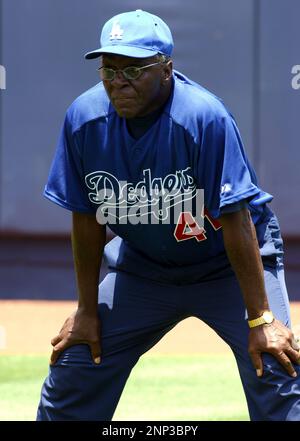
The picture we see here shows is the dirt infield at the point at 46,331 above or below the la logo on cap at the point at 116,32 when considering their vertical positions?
below

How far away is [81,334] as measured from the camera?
4.13 meters

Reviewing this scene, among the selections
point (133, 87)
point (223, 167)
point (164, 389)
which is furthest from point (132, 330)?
point (164, 389)

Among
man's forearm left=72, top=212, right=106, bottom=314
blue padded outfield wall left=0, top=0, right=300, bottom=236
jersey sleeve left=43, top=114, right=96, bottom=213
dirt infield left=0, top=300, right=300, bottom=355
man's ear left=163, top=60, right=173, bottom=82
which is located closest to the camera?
man's ear left=163, top=60, right=173, bottom=82

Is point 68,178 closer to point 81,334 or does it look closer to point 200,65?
point 81,334

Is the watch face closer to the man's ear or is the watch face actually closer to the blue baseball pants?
the blue baseball pants

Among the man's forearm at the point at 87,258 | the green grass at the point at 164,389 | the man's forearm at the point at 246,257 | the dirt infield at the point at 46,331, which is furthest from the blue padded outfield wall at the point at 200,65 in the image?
the man's forearm at the point at 246,257

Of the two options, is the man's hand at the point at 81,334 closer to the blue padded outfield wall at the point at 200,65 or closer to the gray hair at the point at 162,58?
the gray hair at the point at 162,58

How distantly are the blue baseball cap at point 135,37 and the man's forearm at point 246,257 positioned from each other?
621mm

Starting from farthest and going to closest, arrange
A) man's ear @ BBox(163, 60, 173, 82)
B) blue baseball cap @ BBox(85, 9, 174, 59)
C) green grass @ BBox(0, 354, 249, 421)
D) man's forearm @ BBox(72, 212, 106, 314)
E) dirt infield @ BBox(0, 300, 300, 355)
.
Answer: dirt infield @ BBox(0, 300, 300, 355), green grass @ BBox(0, 354, 249, 421), man's forearm @ BBox(72, 212, 106, 314), man's ear @ BBox(163, 60, 173, 82), blue baseball cap @ BBox(85, 9, 174, 59)

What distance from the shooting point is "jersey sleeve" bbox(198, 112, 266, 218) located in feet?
12.5

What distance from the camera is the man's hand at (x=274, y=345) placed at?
3.82 m

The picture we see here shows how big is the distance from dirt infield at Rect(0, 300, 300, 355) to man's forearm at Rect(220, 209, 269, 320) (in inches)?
128

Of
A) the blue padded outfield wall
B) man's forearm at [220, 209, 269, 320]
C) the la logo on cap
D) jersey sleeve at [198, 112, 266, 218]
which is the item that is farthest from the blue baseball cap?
the blue padded outfield wall

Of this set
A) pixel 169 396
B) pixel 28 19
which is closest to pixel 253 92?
pixel 28 19
